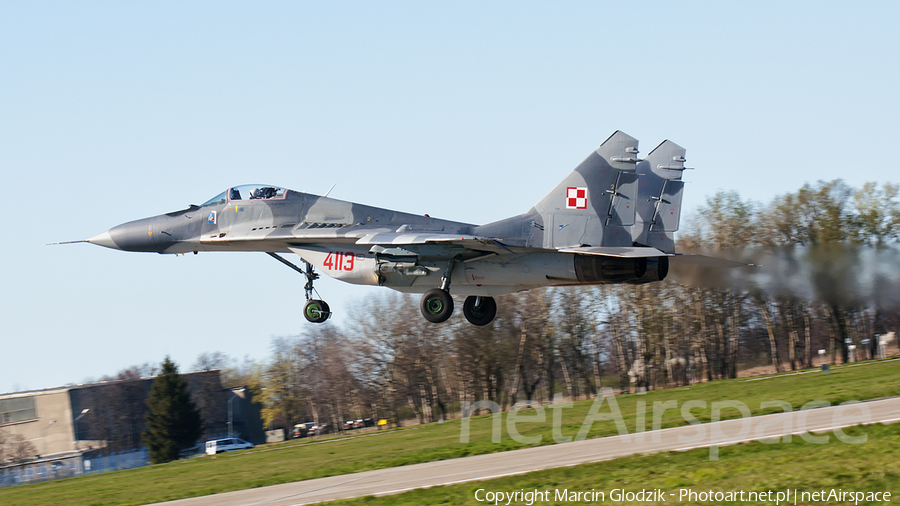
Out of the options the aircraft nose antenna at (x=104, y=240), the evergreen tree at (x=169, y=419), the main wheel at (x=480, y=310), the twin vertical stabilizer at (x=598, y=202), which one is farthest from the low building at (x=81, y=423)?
the twin vertical stabilizer at (x=598, y=202)

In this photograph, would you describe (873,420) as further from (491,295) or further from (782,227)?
(782,227)

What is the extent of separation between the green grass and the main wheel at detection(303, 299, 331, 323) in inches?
330

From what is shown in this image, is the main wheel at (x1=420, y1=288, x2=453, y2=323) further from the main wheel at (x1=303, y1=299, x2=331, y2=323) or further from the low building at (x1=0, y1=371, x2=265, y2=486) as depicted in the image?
the low building at (x1=0, y1=371, x2=265, y2=486)

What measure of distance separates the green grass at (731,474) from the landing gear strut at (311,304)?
842 cm

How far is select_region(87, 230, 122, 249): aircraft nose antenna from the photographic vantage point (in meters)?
23.6

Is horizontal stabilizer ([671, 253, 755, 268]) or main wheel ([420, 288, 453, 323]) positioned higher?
horizontal stabilizer ([671, 253, 755, 268])

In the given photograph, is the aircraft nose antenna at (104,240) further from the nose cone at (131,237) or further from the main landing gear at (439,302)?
the main landing gear at (439,302)

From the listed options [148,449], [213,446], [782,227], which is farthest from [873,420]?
[148,449]

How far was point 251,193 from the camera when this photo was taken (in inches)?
901

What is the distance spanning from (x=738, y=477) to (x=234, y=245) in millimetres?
15101

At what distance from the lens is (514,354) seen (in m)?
53.3

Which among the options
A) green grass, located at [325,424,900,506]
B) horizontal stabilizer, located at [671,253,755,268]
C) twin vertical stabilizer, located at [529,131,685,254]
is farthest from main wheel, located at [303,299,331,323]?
horizontal stabilizer, located at [671,253,755,268]

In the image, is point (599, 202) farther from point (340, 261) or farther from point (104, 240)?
point (104, 240)

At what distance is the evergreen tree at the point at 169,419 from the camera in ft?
194
